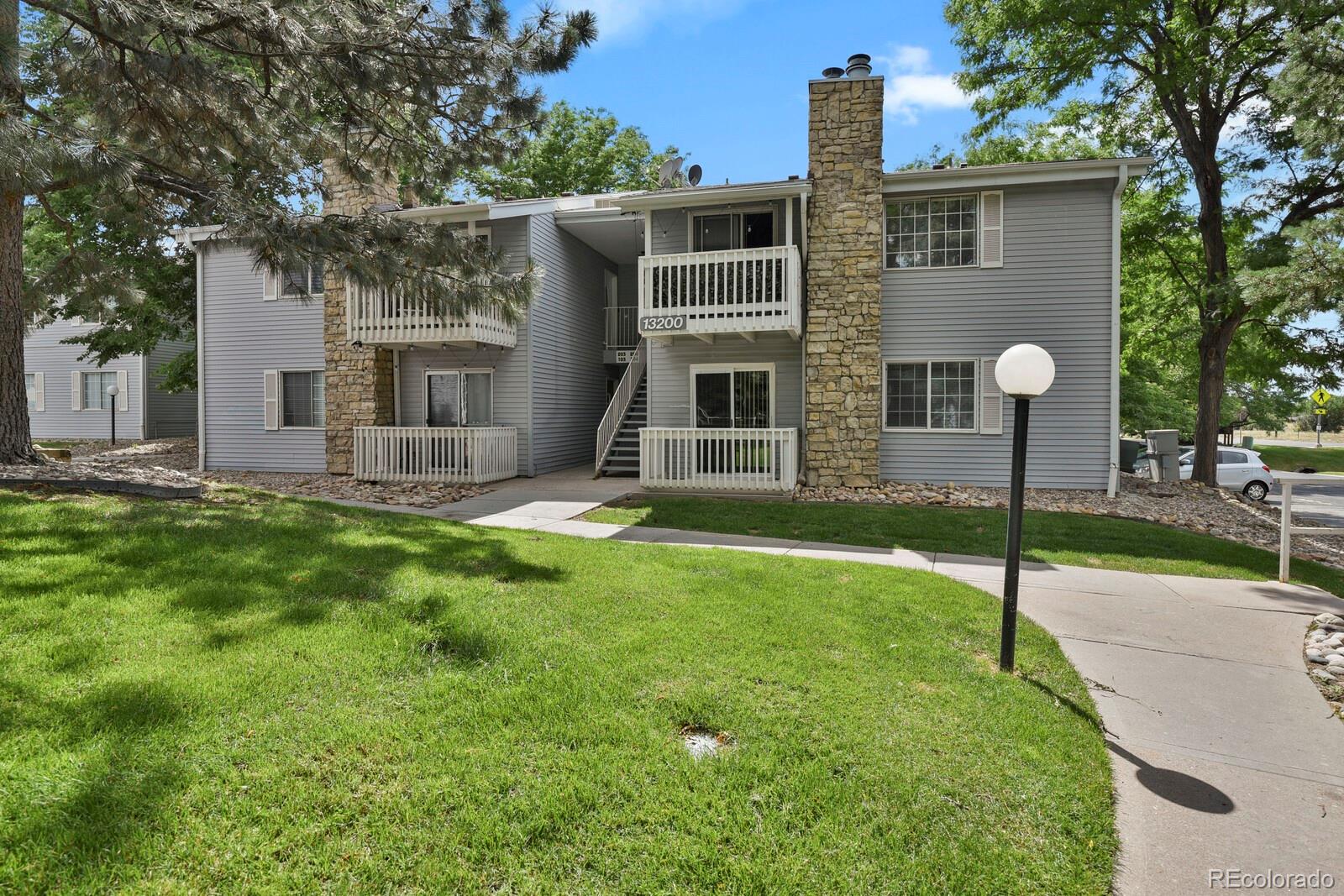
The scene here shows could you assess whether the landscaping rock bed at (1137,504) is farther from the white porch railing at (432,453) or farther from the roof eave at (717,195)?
the white porch railing at (432,453)

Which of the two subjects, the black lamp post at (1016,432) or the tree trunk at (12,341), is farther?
the tree trunk at (12,341)

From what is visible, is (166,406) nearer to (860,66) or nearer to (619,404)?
(619,404)

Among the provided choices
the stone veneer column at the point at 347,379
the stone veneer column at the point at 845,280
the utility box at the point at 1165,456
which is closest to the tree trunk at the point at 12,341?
the stone veneer column at the point at 347,379

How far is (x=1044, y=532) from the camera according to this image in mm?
8500

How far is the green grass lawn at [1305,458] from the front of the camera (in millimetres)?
29544

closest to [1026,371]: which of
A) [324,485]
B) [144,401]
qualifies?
[324,485]

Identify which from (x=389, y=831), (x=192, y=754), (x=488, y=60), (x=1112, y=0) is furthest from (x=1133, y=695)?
(x=1112, y=0)

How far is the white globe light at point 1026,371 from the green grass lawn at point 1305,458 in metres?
33.8

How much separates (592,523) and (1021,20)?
13.7m

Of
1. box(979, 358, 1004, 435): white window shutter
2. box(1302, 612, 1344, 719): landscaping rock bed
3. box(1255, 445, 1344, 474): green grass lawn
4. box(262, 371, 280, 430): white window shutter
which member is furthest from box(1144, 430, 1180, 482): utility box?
box(1255, 445, 1344, 474): green grass lawn

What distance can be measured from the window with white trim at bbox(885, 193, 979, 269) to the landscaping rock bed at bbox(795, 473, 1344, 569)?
4.12 meters

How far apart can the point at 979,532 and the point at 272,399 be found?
15.0 m

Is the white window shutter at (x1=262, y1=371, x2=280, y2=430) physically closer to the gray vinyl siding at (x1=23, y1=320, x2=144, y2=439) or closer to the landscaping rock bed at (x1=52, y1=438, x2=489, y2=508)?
the landscaping rock bed at (x1=52, y1=438, x2=489, y2=508)

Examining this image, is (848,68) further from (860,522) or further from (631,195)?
(860,522)
